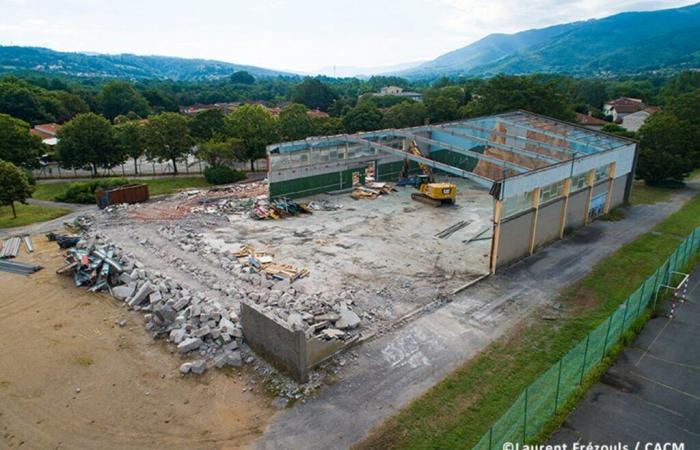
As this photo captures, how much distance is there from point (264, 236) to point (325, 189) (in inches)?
442

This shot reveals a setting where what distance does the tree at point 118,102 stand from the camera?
302 feet

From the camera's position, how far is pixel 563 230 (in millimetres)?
26078

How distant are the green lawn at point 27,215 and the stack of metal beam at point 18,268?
28.0 feet

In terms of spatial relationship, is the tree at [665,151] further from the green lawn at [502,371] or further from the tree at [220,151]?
the tree at [220,151]

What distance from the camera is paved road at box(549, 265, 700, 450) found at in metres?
11.7

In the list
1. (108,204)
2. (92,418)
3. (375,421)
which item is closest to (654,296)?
(375,421)

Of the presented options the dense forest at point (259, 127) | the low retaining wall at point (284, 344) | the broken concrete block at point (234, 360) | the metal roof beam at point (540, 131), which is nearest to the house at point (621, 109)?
the dense forest at point (259, 127)

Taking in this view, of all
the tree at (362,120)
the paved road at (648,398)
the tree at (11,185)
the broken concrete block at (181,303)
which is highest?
the tree at (362,120)

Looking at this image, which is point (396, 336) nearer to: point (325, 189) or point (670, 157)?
point (325, 189)

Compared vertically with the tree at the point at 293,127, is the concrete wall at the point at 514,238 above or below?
below

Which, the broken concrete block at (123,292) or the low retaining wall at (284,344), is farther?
the broken concrete block at (123,292)

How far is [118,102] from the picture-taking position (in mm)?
92688

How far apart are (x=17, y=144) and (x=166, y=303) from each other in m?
37.9

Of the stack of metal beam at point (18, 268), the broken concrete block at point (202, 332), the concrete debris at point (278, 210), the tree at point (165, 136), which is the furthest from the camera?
the tree at point (165, 136)
